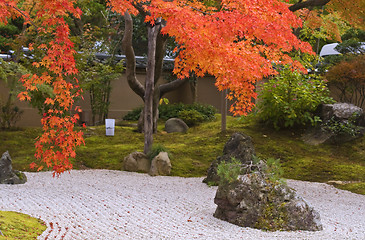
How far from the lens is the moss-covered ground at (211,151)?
31.7 feet

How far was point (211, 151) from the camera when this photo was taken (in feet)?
35.7

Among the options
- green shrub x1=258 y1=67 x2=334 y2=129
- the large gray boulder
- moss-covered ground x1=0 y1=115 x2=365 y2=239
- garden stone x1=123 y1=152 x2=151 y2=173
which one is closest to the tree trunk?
garden stone x1=123 y1=152 x2=151 y2=173

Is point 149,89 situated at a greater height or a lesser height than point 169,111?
greater

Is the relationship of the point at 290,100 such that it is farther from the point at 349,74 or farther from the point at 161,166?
the point at 161,166

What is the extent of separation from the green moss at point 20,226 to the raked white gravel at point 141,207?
126mm

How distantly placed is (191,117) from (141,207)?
8.05 m

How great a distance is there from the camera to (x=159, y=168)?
9398mm

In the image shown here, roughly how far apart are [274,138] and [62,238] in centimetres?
773

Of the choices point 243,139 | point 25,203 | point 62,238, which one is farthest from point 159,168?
point 62,238

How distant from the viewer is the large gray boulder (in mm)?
5473

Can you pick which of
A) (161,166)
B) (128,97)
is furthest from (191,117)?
(161,166)

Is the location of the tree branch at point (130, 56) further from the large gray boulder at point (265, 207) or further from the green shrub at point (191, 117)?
the large gray boulder at point (265, 207)

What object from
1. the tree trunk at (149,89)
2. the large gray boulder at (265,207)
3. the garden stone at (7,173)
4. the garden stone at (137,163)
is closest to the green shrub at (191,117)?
the tree trunk at (149,89)

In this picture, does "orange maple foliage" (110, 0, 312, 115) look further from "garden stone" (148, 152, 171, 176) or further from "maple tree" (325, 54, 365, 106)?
"maple tree" (325, 54, 365, 106)
